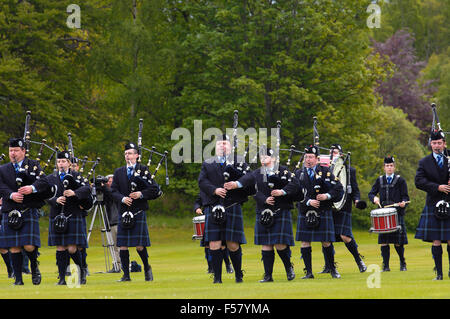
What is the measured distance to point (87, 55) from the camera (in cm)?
3238

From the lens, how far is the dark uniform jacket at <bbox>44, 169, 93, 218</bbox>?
1264 centimetres

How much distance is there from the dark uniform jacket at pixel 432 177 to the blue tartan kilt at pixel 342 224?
253cm

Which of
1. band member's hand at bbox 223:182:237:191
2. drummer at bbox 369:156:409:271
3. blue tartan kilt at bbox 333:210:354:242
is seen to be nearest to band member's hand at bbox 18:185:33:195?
band member's hand at bbox 223:182:237:191

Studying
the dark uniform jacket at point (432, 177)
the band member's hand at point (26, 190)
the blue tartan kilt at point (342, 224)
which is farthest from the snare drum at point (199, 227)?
the dark uniform jacket at point (432, 177)

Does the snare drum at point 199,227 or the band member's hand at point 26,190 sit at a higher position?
the band member's hand at point 26,190

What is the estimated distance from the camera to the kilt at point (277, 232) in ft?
40.1

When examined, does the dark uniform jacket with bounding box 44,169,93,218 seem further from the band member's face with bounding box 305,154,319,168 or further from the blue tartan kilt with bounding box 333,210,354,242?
the blue tartan kilt with bounding box 333,210,354,242

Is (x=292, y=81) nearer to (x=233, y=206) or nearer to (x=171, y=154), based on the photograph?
(x=171, y=154)

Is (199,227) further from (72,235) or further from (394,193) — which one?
(394,193)

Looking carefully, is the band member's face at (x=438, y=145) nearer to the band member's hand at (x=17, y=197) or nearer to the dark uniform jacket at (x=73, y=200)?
the dark uniform jacket at (x=73, y=200)

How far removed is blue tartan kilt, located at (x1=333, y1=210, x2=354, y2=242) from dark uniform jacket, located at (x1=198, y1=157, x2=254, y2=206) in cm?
295

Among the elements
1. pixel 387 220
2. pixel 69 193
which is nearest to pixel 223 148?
pixel 69 193

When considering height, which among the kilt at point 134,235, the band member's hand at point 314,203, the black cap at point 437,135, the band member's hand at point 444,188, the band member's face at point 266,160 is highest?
the black cap at point 437,135

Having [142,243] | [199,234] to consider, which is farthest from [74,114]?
[142,243]
